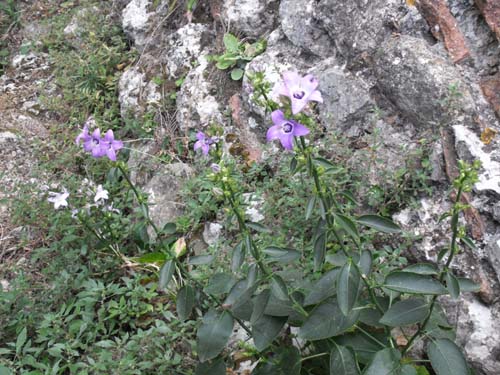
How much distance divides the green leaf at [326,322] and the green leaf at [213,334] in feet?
1.16

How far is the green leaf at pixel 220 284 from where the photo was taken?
2246 millimetres

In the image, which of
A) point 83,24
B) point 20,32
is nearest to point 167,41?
point 83,24

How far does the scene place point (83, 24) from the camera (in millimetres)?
4816

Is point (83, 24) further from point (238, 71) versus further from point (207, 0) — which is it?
point (238, 71)

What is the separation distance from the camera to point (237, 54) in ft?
12.4

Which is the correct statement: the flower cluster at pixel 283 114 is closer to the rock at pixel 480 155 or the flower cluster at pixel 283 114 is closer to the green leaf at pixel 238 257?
the green leaf at pixel 238 257

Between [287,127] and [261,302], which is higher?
[287,127]

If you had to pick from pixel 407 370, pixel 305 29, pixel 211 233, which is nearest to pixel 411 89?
pixel 305 29

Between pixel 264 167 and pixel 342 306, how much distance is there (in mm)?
1647

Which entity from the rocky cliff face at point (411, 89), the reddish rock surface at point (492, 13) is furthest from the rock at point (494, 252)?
the reddish rock surface at point (492, 13)

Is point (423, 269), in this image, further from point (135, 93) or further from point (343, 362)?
point (135, 93)

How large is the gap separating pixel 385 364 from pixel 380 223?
0.48 meters

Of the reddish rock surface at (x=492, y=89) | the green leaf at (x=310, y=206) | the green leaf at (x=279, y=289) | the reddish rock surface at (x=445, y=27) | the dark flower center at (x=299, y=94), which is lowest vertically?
the green leaf at (x=279, y=289)

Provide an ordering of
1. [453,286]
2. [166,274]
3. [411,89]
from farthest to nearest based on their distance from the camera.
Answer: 1. [411,89]
2. [166,274]
3. [453,286]
